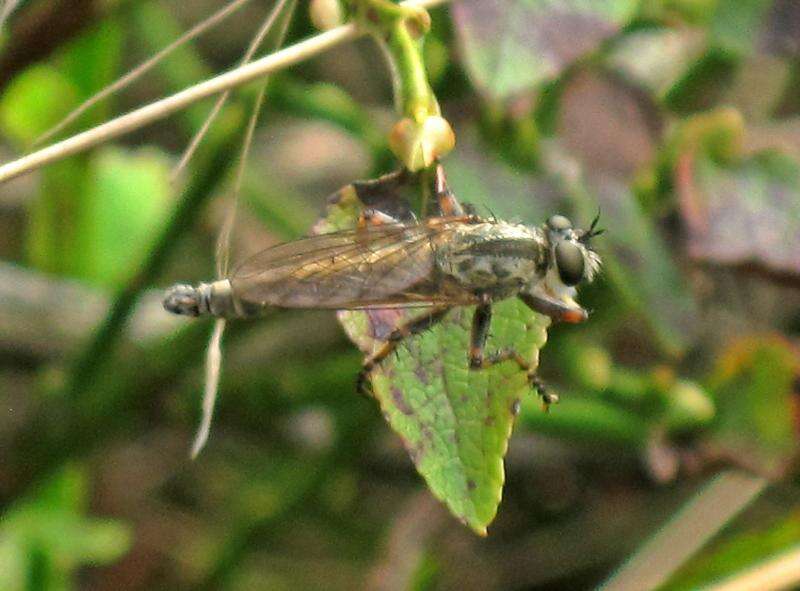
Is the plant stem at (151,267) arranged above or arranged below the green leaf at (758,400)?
above

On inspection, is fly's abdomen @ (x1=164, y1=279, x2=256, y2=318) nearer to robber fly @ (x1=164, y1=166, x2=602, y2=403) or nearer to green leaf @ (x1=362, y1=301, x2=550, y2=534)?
robber fly @ (x1=164, y1=166, x2=602, y2=403)

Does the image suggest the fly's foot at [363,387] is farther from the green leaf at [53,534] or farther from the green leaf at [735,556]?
the green leaf at [53,534]

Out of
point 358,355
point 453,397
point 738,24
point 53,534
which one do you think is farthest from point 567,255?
point 53,534

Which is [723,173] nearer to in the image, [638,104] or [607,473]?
[638,104]

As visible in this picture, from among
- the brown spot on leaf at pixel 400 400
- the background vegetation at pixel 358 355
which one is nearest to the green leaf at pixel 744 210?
the background vegetation at pixel 358 355

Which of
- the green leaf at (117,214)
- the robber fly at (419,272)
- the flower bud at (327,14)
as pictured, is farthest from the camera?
the green leaf at (117,214)

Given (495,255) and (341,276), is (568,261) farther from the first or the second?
(341,276)

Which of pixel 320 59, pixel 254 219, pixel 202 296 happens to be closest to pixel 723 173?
pixel 202 296
